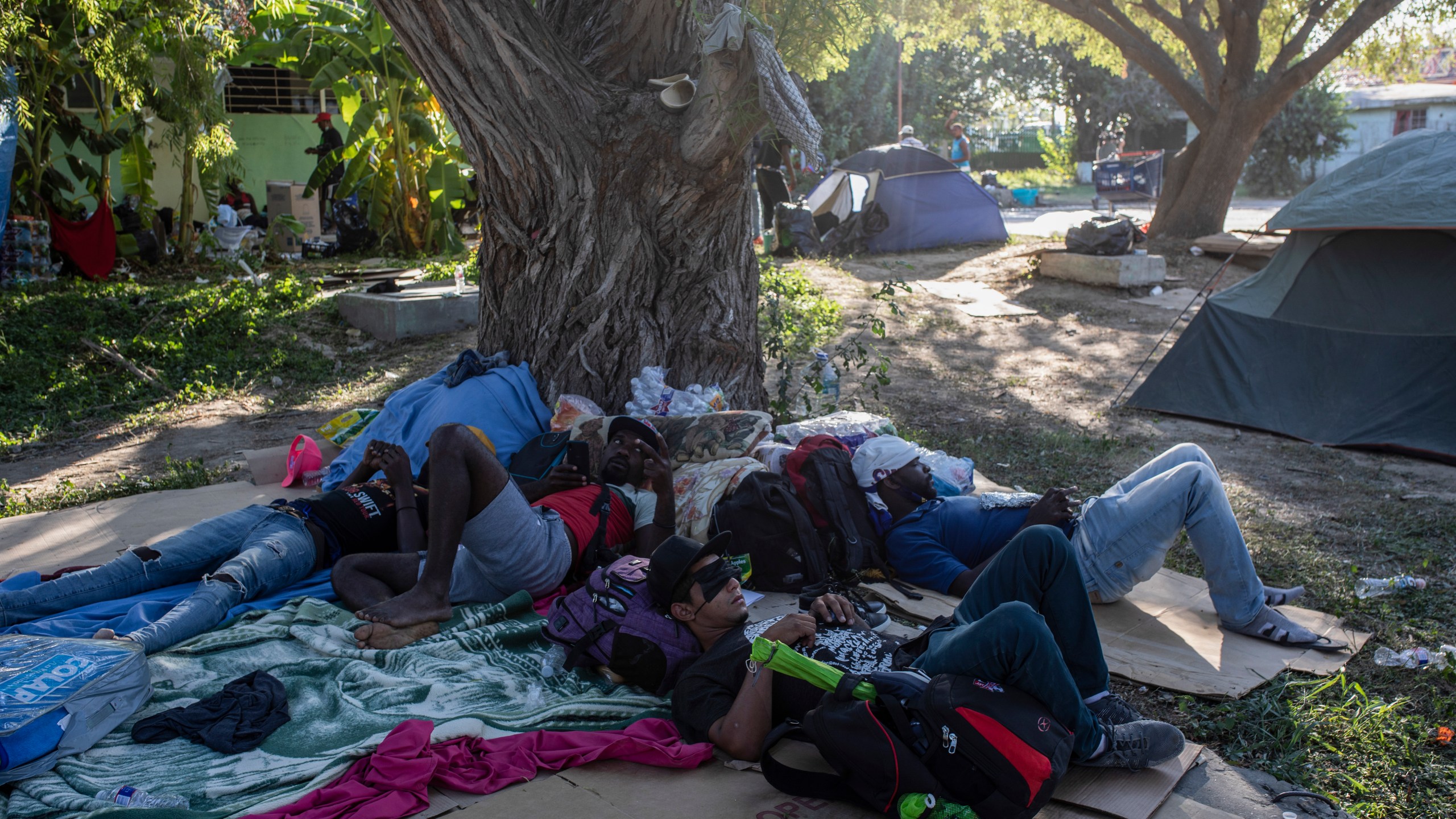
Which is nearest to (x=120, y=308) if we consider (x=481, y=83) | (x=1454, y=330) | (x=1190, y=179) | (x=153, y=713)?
(x=481, y=83)

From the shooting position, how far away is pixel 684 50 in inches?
209

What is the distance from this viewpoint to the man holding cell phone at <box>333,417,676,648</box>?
3.34 metres

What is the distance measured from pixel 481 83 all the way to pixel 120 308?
19.3 ft

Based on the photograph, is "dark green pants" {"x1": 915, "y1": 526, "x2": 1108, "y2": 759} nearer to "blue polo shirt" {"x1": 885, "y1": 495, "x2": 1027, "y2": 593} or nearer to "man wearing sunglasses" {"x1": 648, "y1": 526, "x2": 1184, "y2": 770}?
"man wearing sunglasses" {"x1": 648, "y1": 526, "x2": 1184, "y2": 770}

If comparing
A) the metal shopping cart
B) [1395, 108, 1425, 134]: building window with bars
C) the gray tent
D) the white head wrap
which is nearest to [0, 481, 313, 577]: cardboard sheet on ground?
the white head wrap

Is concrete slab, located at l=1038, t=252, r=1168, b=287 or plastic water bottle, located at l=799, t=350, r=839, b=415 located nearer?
plastic water bottle, located at l=799, t=350, r=839, b=415

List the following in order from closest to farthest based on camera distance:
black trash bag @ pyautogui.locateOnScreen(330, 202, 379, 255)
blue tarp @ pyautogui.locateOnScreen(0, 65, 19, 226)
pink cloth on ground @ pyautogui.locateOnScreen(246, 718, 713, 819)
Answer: pink cloth on ground @ pyautogui.locateOnScreen(246, 718, 713, 819)
blue tarp @ pyautogui.locateOnScreen(0, 65, 19, 226)
black trash bag @ pyautogui.locateOnScreen(330, 202, 379, 255)

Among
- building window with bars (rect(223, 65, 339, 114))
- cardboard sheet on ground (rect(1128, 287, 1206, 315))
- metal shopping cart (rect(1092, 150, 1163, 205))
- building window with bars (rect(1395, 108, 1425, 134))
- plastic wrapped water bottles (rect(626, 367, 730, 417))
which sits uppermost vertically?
building window with bars (rect(1395, 108, 1425, 134))

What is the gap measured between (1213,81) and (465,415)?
12.0 m

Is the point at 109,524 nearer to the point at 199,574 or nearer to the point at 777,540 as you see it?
the point at 199,574

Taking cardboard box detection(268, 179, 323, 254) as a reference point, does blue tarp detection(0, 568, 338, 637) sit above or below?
below

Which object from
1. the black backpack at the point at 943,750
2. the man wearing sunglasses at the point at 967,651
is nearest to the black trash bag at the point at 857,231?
the man wearing sunglasses at the point at 967,651

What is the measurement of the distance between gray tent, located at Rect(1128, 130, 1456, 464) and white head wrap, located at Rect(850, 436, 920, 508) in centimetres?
371

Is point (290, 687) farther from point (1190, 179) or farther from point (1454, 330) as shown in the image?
point (1190, 179)
